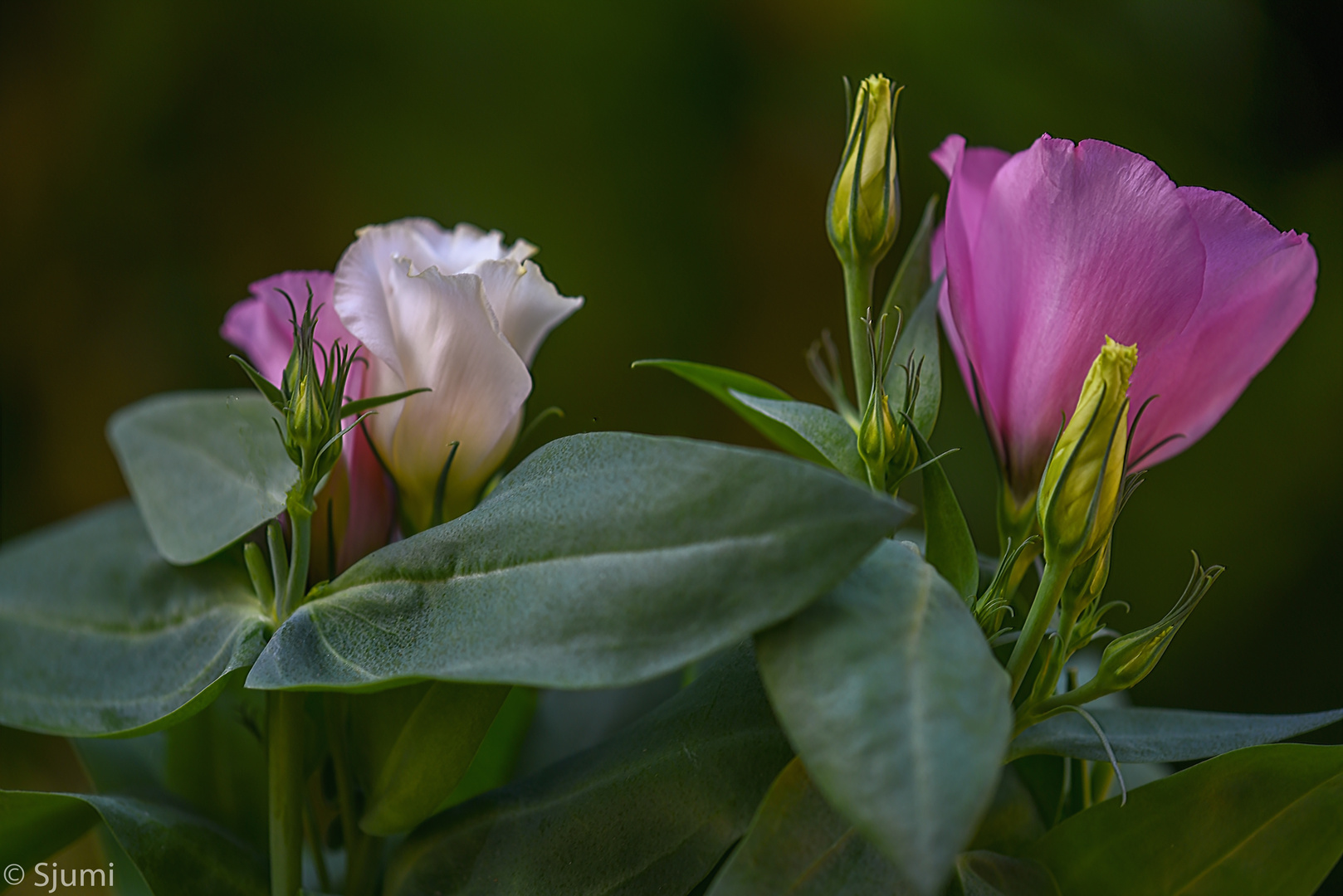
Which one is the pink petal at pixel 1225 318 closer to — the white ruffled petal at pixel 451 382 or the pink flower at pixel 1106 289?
the pink flower at pixel 1106 289

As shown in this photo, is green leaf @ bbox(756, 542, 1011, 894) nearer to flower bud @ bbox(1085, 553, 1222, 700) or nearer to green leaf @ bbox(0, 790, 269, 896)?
flower bud @ bbox(1085, 553, 1222, 700)

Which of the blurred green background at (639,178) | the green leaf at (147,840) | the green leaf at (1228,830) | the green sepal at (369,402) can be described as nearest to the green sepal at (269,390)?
the green sepal at (369,402)

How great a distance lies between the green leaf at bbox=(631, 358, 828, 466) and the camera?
27 cm

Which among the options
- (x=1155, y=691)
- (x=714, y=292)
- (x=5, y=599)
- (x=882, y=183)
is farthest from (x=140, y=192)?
(x=1155, y=691)

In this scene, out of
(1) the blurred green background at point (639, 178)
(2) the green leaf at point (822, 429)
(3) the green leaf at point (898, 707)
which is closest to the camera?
(3) the green leaf at point (898, 707)

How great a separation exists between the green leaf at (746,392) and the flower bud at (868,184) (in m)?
0.04

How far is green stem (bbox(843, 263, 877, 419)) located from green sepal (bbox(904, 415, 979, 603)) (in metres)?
0.03

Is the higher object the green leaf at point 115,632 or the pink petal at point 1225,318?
the pink petal at point 1225,318

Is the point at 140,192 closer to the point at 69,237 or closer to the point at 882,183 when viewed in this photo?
the point at 69,237

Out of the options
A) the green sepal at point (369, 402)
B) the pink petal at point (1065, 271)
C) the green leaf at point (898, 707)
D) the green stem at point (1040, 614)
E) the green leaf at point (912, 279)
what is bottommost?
the green stem at point (1040, 614)

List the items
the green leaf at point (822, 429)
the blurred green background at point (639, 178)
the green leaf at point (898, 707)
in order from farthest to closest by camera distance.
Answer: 1. the blurred green background at point (639, 178)
2. the green leaf at point (822, 429)
3. the green leaf at point (898, 707)

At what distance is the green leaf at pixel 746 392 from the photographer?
0.27 metres

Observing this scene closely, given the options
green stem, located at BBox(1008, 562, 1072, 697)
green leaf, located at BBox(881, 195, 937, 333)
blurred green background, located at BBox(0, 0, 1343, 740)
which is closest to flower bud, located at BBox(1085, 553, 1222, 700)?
green stem, located at BBox(1008, 562, 1072, 697)

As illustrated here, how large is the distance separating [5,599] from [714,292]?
732 mm
